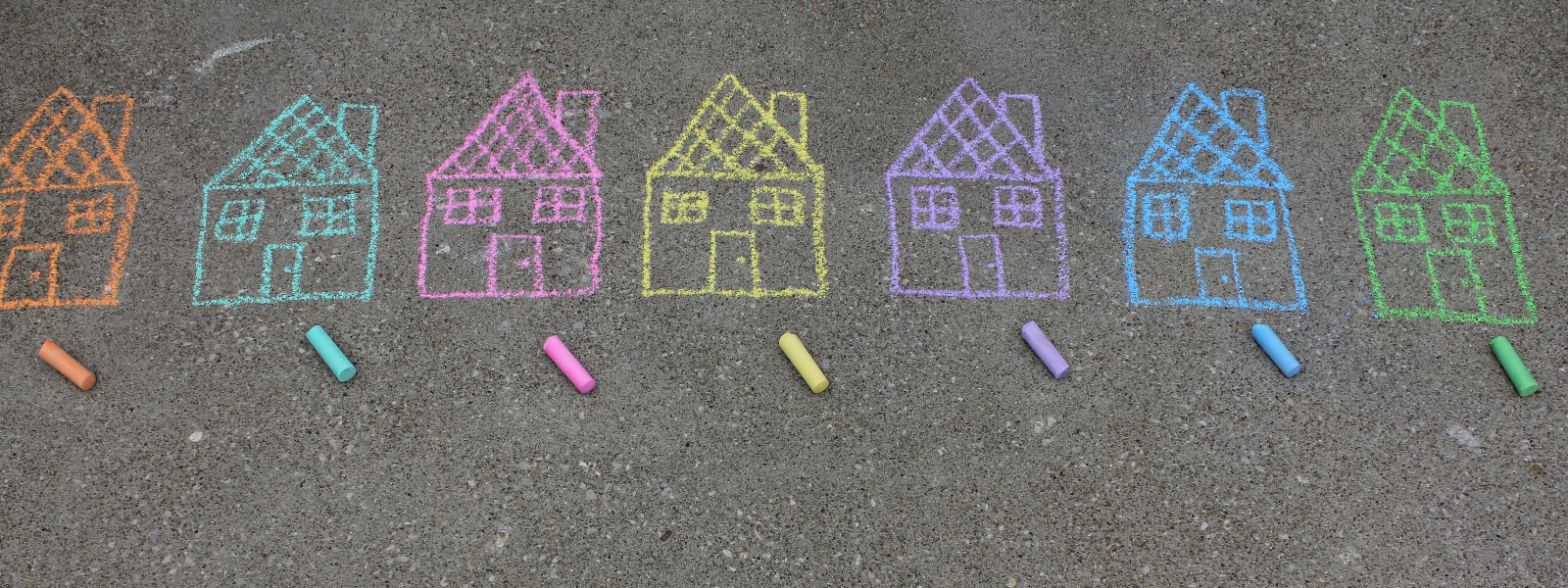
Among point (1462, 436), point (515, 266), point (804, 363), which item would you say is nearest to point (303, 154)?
point (515, 266)

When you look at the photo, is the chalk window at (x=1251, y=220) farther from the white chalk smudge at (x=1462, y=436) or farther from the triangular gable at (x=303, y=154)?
the triangular gable at (x=303, y=154)

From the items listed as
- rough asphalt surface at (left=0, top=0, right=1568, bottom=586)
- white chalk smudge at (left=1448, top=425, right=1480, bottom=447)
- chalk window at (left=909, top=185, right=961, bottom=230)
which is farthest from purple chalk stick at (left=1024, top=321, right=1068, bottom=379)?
white chalk smudge at (left=1448, top=425, right=1480, bottom=447)

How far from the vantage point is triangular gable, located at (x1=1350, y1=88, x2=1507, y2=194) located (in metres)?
4.00

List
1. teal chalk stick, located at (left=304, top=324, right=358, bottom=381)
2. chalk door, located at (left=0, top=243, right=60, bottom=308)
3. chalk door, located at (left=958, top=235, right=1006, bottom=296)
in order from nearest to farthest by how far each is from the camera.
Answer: teal chalk stick, located at (left=304, top=324, right=358, bottom=381), chalk door, located at (left=0, top=243, right=60, bottom=308), chalk door, located at (left=958, top=235, right=1006, bottom=296)

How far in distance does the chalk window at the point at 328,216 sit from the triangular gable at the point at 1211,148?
397cm

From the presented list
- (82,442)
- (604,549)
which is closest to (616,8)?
(604,549)

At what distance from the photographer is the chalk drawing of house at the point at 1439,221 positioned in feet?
12.4

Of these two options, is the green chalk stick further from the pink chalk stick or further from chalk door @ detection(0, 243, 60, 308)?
chalk door @ detection(0, 243, 60, 308)

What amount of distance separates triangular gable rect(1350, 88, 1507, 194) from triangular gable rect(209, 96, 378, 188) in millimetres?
5135

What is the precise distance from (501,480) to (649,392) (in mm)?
738

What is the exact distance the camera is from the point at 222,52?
4.21 metres

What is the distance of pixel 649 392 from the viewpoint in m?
3.54

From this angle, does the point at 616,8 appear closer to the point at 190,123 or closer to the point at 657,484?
the point at 190,123

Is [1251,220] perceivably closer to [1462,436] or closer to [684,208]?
[1462,436]
